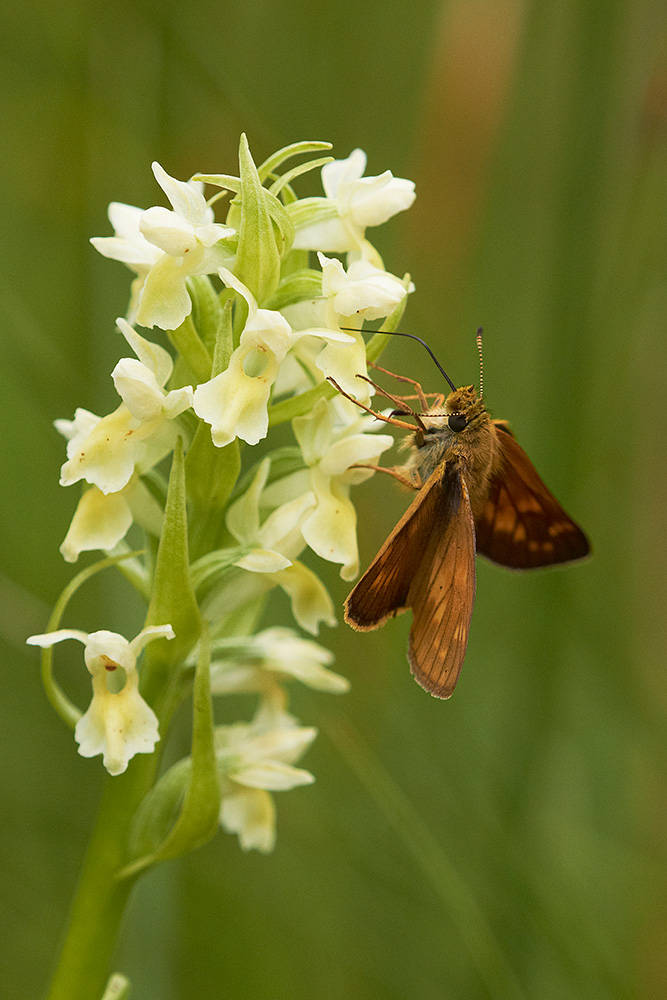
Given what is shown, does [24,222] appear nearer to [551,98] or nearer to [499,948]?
[551,98]

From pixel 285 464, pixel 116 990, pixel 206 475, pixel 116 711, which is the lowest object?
pixel 116 990

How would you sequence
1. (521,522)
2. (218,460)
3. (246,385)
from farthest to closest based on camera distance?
(521,522), (218,460), (246,385)

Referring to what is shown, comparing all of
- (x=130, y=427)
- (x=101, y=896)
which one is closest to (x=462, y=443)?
(x=130, y=427)

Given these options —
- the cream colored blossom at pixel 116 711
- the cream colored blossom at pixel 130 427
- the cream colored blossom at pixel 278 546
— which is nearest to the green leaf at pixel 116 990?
the cream colored blossom at pixel 116 711

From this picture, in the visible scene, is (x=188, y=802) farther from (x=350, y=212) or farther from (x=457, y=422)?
(x=350, y=212)

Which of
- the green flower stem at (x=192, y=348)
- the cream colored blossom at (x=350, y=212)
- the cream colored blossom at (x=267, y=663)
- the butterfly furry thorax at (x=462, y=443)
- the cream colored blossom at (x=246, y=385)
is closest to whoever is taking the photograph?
the cream colored blossom at (x=246, y=385)

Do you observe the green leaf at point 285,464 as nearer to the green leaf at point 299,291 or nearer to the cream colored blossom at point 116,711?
the green leaf at point 299,291
